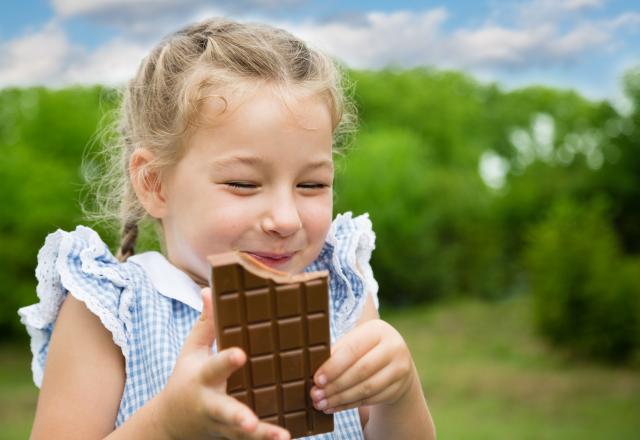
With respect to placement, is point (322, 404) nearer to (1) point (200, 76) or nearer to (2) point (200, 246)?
(2) point (200, 246)

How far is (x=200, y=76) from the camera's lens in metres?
2.18

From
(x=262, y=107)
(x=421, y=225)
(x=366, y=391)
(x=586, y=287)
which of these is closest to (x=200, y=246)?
(x=262, y=107)

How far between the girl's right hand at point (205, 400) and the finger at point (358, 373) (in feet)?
0.45

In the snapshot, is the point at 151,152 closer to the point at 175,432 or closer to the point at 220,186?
the point at 220,186

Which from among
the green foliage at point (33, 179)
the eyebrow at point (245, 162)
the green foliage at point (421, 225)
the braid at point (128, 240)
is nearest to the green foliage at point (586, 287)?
the green foliage at point (33, 179)

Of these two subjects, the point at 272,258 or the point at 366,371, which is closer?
the point at 366,371

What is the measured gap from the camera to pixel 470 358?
1773 cm

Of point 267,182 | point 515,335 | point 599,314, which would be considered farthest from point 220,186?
point 515,335

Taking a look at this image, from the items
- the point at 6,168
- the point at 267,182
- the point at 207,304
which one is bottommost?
the point at 207,304

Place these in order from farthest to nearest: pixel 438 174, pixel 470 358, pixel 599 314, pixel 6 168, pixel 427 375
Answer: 1. pixel 438 174
2. pixel 6 168
3. pixel 470 358
4. pixel 427 375
5. pixel 599 314

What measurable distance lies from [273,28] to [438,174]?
2872 centimetres

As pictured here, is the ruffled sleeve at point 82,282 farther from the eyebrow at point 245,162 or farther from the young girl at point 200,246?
the eyebrow at point 245,162

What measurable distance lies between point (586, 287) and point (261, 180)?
13534mm

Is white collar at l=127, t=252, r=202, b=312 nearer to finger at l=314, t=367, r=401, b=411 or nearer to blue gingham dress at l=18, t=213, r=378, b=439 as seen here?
blue gingham dress at l=18, t=213, r=378, b=439
